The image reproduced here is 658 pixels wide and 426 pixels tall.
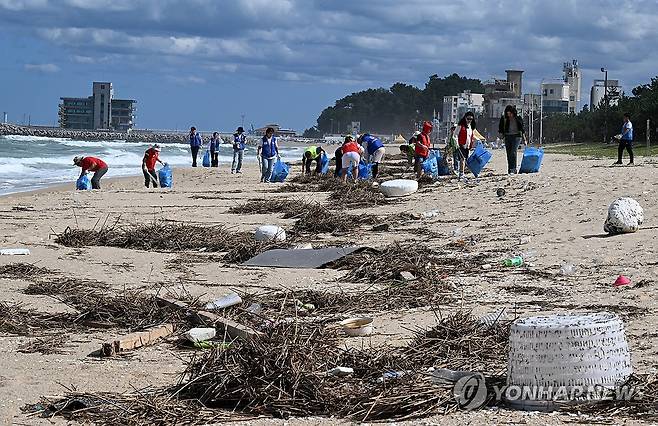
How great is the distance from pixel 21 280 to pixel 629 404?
21.7ft

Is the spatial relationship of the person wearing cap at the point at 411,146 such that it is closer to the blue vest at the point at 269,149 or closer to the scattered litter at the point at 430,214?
the blue vest at the point at 269,149

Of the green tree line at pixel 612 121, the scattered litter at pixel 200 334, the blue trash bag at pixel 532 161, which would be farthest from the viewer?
the green tree line at pixel 612 121

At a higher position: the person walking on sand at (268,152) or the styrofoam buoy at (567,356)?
the person walking on sand at (268,152)

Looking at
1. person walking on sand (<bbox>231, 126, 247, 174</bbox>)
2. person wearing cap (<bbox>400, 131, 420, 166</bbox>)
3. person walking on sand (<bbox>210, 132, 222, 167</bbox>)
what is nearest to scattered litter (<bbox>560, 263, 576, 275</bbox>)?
person wearing cap (<bbox>400, 131, 420, 166</bbox>)

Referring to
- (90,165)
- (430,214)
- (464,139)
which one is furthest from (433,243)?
(90,165)

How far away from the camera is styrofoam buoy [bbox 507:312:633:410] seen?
482cm

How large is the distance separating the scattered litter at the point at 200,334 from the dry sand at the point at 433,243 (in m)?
0.14


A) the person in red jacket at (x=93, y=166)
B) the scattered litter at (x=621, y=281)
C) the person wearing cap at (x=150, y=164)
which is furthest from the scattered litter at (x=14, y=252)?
the person wearing cap at (x=150, y=164)

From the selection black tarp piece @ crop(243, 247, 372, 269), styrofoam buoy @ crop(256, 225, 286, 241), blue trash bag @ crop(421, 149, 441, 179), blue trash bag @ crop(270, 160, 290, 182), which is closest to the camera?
black tarp piece @ crop(243, 247, 372, 269)

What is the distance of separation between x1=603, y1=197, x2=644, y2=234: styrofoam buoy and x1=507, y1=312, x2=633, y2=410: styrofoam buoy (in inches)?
246

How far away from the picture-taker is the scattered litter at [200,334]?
22.9ft

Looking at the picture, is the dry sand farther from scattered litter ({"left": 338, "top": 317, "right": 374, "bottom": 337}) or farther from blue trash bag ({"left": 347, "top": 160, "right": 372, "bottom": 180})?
blue trash bag ({"left": 347, "top": 160, "right": 372, "bottom": 180})

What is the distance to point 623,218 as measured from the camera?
11.0 meters

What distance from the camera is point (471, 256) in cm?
1086
